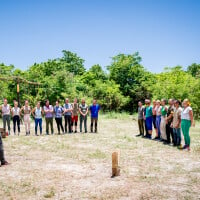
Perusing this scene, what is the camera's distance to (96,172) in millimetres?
6945

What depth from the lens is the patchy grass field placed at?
214 inches

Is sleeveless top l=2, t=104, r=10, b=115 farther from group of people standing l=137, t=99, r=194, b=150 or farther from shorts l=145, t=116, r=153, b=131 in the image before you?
shorts l=145, t=116, r=153, b=131

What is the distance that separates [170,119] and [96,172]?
4.70 metres

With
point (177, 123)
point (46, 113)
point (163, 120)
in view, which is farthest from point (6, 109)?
point (177, 123)

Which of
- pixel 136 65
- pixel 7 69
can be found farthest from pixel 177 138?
pixel 136 65

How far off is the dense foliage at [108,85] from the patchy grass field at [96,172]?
13.3 meters

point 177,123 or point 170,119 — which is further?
point 170,119

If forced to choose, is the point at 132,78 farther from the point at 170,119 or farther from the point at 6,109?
the point at 170,119

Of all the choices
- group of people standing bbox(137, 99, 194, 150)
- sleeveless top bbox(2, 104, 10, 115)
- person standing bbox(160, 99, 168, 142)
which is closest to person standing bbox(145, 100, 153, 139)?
group of people standing bbox(137, 99, 194, 150)

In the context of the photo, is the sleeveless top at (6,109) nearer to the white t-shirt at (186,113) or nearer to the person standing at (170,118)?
the person standing at (170,118)

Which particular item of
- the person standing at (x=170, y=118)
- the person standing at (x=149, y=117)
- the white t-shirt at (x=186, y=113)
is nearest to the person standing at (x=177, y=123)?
the person standing at (x=170, y=118)

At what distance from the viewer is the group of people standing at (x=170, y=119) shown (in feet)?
30.3

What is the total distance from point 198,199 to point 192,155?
3.72 metres

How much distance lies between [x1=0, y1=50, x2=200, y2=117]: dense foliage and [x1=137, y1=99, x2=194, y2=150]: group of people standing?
13183 millimetres
